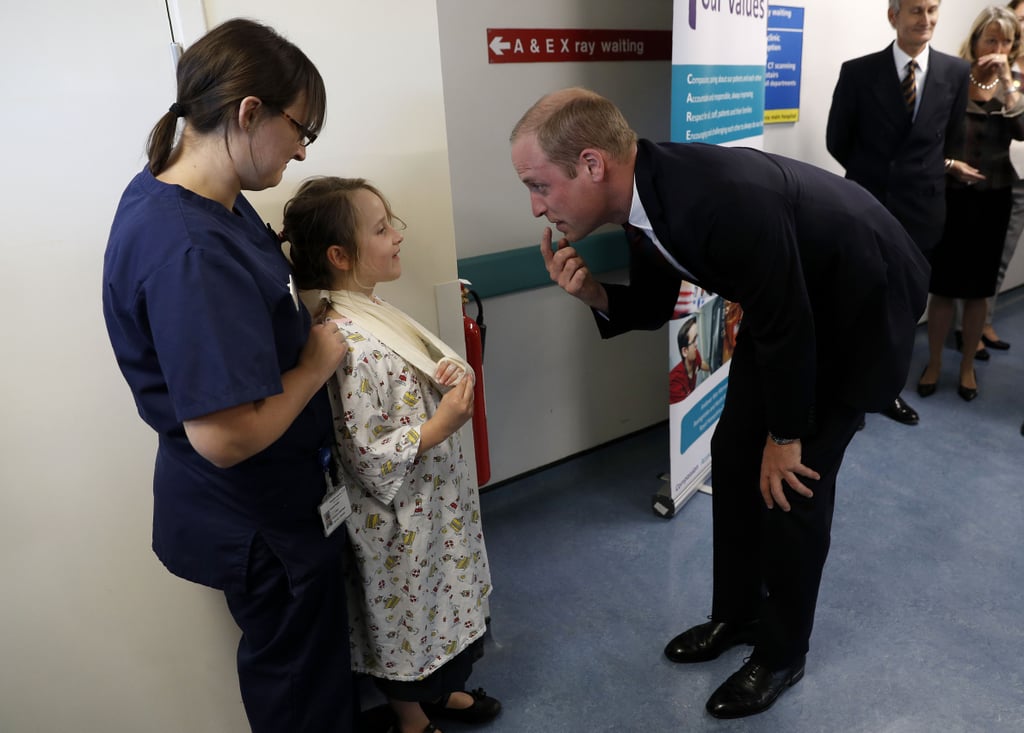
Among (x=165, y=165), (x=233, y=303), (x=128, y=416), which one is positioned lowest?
(x=128, y=416)

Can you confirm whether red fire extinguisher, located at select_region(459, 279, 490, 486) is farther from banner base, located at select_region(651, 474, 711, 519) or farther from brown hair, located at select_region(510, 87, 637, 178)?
banner base, located at select_region(651, 474, 711, 519)

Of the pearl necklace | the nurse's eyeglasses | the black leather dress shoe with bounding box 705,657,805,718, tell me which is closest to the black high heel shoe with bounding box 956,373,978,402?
the pearl necklace

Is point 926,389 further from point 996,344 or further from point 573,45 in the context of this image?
point 573,45

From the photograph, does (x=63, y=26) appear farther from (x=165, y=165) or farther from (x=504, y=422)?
(x=504, y=422)

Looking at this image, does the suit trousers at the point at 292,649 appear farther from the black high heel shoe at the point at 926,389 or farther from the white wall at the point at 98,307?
the black high heel shoe at the point at 926,389

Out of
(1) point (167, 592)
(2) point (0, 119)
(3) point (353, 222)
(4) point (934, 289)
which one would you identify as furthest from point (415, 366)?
(4) point (934, 289)

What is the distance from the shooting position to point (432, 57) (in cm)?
168

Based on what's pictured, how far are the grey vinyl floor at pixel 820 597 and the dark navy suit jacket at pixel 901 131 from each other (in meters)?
1.09

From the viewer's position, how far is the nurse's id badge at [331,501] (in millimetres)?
1410

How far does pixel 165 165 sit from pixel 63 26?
37 centimetres

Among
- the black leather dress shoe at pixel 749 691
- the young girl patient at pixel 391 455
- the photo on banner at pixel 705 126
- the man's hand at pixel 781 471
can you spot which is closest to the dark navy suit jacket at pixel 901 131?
the photo on banner at pixel 705 126

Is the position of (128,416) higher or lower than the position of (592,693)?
higher

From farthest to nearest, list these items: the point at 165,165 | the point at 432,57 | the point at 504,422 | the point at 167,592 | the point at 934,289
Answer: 1. the point at 934,289
2. the point at 504,422
3. the point at 432,57
4. the point at 167,592
5. the point at 165,165

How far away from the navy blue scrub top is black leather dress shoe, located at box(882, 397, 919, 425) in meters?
3.09
